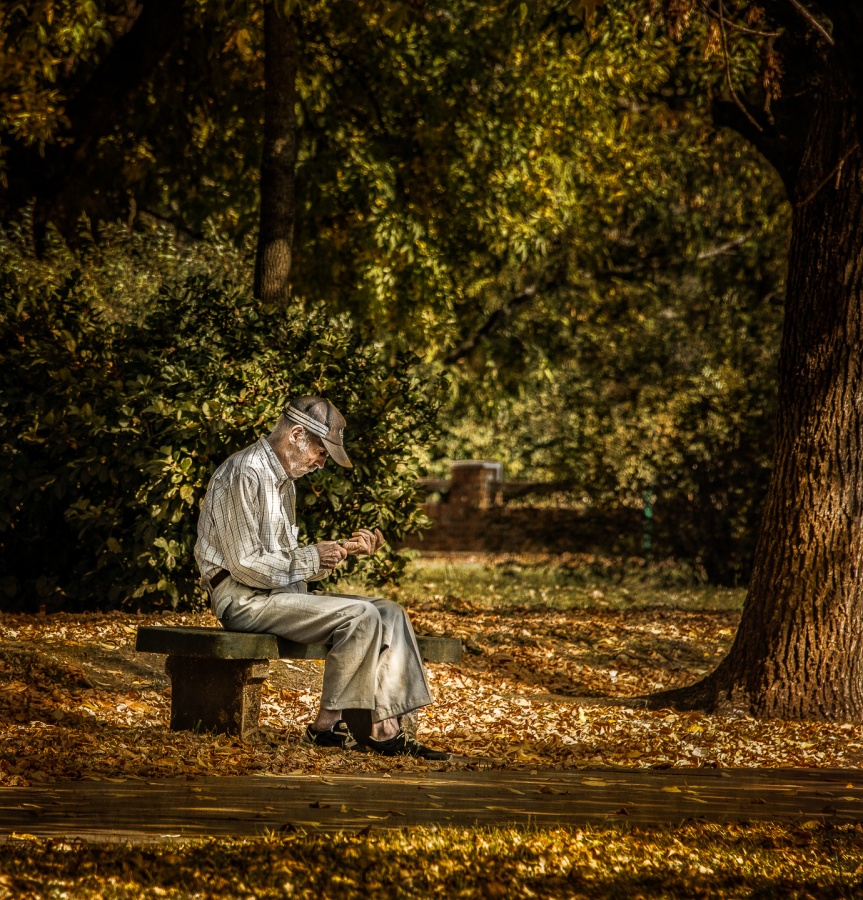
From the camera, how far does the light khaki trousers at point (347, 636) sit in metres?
6.41

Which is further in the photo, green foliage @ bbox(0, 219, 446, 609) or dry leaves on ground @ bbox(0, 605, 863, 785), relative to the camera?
green foliage @ bbox(0, 219, 446, 609)

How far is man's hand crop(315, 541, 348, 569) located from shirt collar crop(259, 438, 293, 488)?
1.25ft

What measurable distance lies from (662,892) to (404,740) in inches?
101

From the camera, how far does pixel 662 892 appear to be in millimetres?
4109

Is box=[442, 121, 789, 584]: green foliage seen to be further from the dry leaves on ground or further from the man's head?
the man's head

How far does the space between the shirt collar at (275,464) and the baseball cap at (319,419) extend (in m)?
0.18

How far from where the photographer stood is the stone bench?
20.8 ft

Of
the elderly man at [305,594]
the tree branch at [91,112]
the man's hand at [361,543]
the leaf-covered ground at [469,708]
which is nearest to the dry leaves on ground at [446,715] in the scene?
the leaf-covered ground at [469,708]

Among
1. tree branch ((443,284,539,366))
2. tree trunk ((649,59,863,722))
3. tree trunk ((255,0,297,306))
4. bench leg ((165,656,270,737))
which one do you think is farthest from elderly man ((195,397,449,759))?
tree branch ((443,284,539,366))

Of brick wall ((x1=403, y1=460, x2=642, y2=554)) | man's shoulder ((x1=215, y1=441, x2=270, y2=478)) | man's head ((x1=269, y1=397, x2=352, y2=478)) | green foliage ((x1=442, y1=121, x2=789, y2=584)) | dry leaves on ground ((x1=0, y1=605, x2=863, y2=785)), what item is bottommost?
dry leaves on ground ((x1=0, y1=605, x2=863, y2=785))

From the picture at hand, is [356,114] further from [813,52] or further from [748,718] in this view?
[748,718]

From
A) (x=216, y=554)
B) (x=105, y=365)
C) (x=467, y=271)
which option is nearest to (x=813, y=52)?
(x=105, y=365)

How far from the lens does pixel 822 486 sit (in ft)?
26.9

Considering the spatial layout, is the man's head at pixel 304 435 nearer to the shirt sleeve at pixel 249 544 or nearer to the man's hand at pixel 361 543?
the shirt sleeve at pixel 249 544
